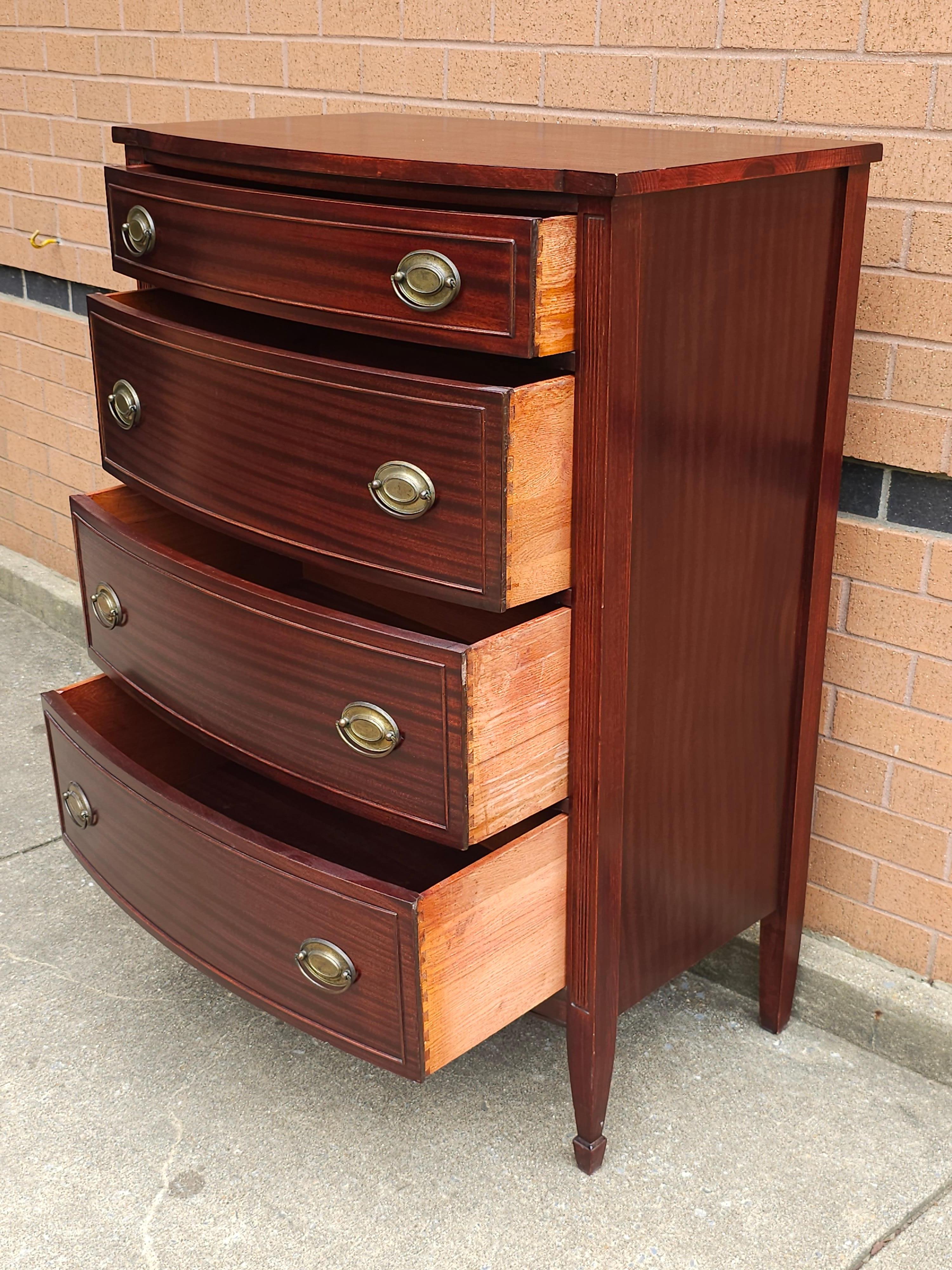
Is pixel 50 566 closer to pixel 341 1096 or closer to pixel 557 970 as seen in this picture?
pixel 341 1096

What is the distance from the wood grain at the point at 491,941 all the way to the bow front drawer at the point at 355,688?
0.17ft

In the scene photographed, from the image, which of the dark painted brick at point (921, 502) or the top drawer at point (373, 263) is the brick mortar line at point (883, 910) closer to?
the dark painted brick at point (921, 502)

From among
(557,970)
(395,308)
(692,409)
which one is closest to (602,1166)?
(557,970)

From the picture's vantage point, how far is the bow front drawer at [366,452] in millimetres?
1243

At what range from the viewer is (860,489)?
1.75 m

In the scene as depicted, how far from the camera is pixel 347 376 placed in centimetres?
131

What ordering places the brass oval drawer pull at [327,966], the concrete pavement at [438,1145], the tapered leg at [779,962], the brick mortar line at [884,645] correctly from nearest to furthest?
the brass oval drawer pull at [327,966]
the concrete pavement at [438,1145]
the brick mortar line at [884,645]
the tapered leg at [779,962]

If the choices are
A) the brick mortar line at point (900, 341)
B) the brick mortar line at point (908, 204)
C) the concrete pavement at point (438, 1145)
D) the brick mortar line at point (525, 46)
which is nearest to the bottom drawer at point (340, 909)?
the concrete pavement at point (438, 1145)

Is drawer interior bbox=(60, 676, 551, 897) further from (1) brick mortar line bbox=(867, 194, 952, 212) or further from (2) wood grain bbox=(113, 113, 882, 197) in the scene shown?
(1) brick mortar line bbox=(867, 194, 952, 212)

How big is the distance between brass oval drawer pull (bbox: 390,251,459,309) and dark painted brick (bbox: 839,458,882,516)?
2.35 feet

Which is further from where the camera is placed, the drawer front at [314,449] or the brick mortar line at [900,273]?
the brick mortar line at [900,273]

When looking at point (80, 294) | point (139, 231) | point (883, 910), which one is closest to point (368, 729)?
point (139, 231)

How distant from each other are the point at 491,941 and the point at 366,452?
20.7 inches

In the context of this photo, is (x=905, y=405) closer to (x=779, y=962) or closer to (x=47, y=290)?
(x=779, y=962)
